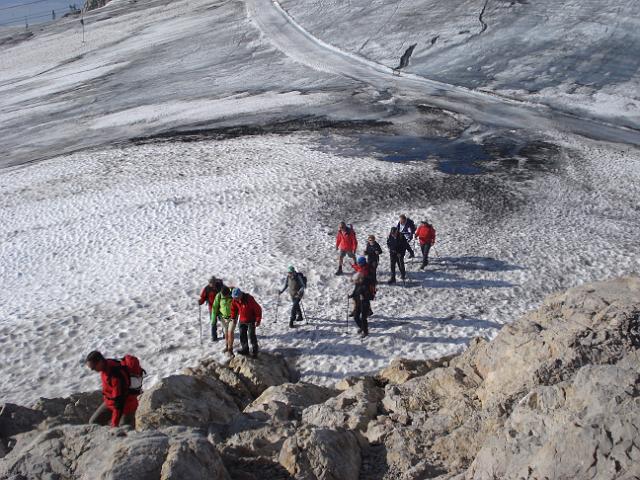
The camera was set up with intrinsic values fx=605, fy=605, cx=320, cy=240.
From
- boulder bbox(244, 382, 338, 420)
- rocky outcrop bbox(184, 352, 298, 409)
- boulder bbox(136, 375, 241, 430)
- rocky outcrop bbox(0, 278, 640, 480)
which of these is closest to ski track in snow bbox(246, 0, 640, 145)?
rocky outcrop bbox(184, 352, 298, 409)

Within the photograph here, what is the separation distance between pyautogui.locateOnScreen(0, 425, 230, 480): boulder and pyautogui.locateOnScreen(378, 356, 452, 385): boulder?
585 cm

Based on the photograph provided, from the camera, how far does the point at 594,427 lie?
20.3 ft

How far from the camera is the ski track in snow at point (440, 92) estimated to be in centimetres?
3550

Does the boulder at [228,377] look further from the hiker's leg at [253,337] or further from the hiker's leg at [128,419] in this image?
the hiker's leg at [128,419]

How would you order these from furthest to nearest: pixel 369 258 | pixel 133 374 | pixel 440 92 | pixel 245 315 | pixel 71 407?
pixel 440 92
pixel 369 258
pixel 245 315
pixel 71 407
pixel 133 374

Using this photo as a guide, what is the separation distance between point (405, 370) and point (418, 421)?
340 centimetres

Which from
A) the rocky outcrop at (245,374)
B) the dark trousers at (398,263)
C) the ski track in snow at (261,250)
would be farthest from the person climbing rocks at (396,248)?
the rocky outcrop at (245,374)

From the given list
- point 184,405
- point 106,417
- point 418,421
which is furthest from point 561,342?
point 106,417

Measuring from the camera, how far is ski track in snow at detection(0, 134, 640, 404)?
15607 millimetres

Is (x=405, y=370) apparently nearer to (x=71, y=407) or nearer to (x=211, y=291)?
(x=211, y=291)

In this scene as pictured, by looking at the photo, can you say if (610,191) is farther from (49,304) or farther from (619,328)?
(49,304)

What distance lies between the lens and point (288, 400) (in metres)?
11.1

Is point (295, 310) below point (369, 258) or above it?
below

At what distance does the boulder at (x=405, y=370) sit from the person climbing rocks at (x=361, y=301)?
2.03 m
